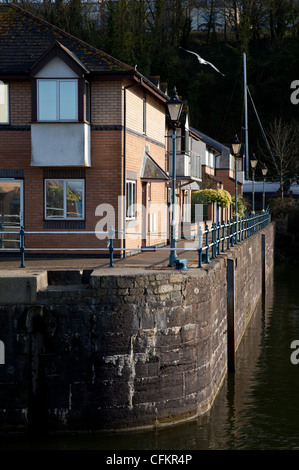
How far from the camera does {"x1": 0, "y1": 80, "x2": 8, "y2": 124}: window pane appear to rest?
20.9m

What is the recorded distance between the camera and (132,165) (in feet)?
74.1

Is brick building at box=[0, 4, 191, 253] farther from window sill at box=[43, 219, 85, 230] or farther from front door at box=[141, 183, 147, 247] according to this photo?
front door at box=[141, 183, 147, 247]

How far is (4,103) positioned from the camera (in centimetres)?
2102

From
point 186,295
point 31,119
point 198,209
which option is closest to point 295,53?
point 198,209

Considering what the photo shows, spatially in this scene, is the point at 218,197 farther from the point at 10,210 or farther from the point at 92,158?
the point at 10,210

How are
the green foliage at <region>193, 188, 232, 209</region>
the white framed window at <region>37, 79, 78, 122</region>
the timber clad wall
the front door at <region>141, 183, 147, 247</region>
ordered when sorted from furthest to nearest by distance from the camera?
the green foliage at <region>193, 188, 232, 209</region>
the front door at <region>141, 183, 147, 247</region>
the timber clad wall
the white framed window at <region>37, 79, 78, 122</region>

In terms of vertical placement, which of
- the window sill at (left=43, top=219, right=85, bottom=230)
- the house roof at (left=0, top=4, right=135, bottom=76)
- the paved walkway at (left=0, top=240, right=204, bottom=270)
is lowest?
the paved walkway at (left=0, top=240, right=204, bottom=270)

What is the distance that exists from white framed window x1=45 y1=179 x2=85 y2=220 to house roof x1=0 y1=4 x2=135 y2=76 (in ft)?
11.0

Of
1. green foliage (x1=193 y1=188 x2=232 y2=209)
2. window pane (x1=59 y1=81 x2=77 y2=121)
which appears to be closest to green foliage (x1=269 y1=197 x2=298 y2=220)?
green foliage (x1=193 y1=188 x2=232 y2=209)

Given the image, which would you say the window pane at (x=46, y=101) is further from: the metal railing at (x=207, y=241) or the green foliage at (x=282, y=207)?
the green foliage at (x=282, y=207)

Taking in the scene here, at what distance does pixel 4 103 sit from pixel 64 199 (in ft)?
11.0
